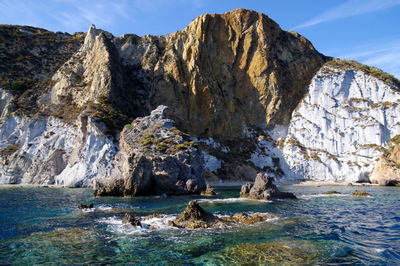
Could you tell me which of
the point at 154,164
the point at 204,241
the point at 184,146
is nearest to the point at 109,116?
the point at 184,146

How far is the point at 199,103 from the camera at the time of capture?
9150 cm

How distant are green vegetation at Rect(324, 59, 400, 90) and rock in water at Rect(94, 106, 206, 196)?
202ft

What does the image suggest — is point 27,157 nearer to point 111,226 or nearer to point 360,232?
point 111,226

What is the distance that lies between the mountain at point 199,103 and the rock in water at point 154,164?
1.74 feet

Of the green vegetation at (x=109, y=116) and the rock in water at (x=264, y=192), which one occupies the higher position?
the green vegetation at (x=109, y=116)

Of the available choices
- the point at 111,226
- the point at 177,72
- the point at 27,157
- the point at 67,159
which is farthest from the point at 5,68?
the point at 111,226

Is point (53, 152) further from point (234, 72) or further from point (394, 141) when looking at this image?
point (394, 141)

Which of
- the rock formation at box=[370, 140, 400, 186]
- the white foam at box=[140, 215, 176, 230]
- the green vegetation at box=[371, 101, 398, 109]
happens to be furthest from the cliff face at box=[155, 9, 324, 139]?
the white foam at box=[140, 215, 176, 230]

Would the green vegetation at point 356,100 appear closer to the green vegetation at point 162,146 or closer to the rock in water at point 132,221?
the green vegetation at point 162,146

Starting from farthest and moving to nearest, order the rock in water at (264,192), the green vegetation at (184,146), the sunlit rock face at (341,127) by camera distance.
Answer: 1. the sunlit rock face at (341,127)
2. the green vegetation at (184,146)
3. the rock in water at (264,192)

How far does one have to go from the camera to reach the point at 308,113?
289 feet

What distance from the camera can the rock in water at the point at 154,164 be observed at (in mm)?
41969

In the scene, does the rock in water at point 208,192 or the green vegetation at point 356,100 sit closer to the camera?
the rock in water at point 208,192

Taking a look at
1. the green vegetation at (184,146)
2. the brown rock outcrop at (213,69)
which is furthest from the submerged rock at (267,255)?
the brown rock outcrop at (213,69)
